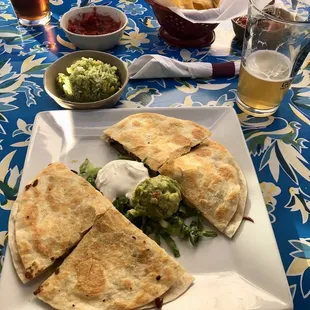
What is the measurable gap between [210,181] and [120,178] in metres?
0.36

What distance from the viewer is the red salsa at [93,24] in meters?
2.51

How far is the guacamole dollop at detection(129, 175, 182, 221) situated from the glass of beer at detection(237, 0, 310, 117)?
744 mm

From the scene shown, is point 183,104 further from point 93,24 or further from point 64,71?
point 93,24

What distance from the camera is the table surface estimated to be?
162 centimetres

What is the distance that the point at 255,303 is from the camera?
1.28 meters

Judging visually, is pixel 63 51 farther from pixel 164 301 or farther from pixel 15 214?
pixel 164 301

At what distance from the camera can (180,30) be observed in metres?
2.51

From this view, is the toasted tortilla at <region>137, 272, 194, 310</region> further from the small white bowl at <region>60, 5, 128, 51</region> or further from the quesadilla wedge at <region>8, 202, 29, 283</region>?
the small white bowl at <region>60, 5, 128, 51</region>

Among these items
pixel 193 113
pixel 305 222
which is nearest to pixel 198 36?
pixel 193 113

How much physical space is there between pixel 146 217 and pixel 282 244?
1.76 ft

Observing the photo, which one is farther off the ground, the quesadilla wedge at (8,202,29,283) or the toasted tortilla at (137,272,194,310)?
the quesadilla wedge at (8,202,29,283)

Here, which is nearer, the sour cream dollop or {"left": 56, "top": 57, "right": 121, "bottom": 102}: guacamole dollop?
the sour cream dollop

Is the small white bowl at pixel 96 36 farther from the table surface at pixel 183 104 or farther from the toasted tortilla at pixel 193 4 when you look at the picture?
the toasted tortilla at pixel 193 4

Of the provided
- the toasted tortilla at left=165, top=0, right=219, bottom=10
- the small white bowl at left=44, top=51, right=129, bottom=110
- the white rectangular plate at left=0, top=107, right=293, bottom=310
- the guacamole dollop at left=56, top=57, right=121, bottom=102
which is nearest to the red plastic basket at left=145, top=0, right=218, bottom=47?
the toasted tortilla at left=165, top=0, right=219, bottom=10
